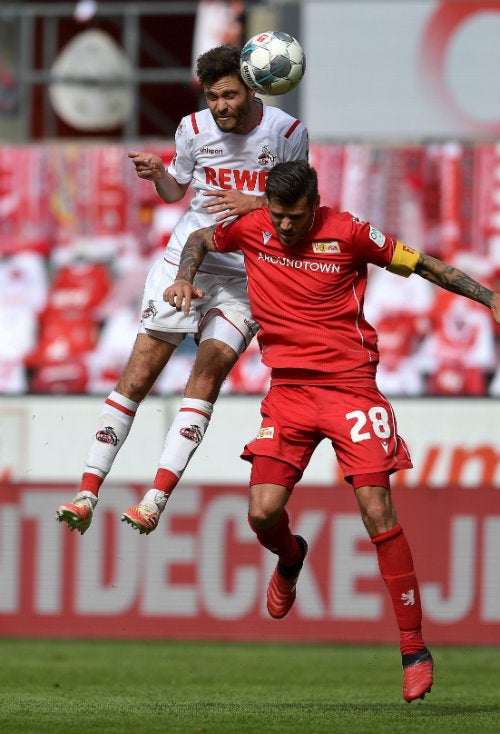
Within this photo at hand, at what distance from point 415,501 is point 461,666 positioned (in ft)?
6.99

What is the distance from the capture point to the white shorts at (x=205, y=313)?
904cm

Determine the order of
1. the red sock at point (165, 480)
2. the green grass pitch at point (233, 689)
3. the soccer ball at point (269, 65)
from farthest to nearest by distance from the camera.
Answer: the red sock at point (165, 480) < the soccer ball at point (269, 65) < the green grass pitch at point (233, 689)

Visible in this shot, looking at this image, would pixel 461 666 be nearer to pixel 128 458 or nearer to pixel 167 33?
pixel 128 458

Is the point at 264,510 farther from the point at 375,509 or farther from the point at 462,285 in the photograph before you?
the point at 462,285

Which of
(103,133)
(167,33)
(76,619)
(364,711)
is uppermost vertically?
(167,33)

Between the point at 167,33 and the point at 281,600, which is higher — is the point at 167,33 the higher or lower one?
the higher one

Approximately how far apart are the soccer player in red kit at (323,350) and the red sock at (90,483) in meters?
0.91

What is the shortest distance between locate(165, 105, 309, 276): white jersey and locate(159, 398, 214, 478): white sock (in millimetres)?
889

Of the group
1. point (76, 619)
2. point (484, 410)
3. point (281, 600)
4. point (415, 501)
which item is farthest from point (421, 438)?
point (281, 600)

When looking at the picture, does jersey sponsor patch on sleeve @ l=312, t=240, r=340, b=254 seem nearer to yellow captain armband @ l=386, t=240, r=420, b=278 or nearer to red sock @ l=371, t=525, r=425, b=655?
yellow captain armband @ l=386, t=240, r=420, b=278

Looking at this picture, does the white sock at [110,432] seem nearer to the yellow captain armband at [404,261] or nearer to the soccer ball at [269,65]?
the yellow captain armband at [404,261]

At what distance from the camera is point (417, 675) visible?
26.2 feet

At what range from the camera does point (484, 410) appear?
16.8 meters

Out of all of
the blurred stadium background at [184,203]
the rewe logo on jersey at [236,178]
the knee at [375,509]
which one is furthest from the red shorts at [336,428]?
the blurred stadium background at [184,203]
